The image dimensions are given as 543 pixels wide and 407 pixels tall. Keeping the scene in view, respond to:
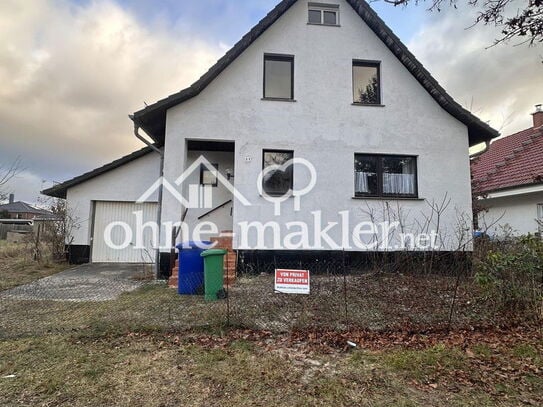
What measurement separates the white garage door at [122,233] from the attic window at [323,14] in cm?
799

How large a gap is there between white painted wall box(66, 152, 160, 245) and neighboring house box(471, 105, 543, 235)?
11623mm

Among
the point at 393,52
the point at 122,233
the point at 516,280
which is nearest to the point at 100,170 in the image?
the point at 122,233

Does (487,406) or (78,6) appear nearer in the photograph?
(487,406)

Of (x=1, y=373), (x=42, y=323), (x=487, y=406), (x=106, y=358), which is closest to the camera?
(x=487, y=406)

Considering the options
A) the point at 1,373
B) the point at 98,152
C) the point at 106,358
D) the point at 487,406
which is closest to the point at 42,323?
the point at 1,373

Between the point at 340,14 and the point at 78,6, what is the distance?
797 cm

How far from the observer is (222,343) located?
444cm

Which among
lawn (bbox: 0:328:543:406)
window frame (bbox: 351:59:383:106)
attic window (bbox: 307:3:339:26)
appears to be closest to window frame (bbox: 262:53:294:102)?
attic window (bbox: 307:3:339:26)

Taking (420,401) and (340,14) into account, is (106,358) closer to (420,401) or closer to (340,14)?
(420,401)

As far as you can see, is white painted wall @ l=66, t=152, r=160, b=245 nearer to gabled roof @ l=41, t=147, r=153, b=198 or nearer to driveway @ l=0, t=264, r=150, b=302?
gabled roof @ l=41, t=147, r=153, b=198

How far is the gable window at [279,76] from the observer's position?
9.28m

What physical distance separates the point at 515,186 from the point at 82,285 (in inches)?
576

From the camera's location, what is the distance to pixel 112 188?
36.8 feet

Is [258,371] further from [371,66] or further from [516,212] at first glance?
[516,212]
